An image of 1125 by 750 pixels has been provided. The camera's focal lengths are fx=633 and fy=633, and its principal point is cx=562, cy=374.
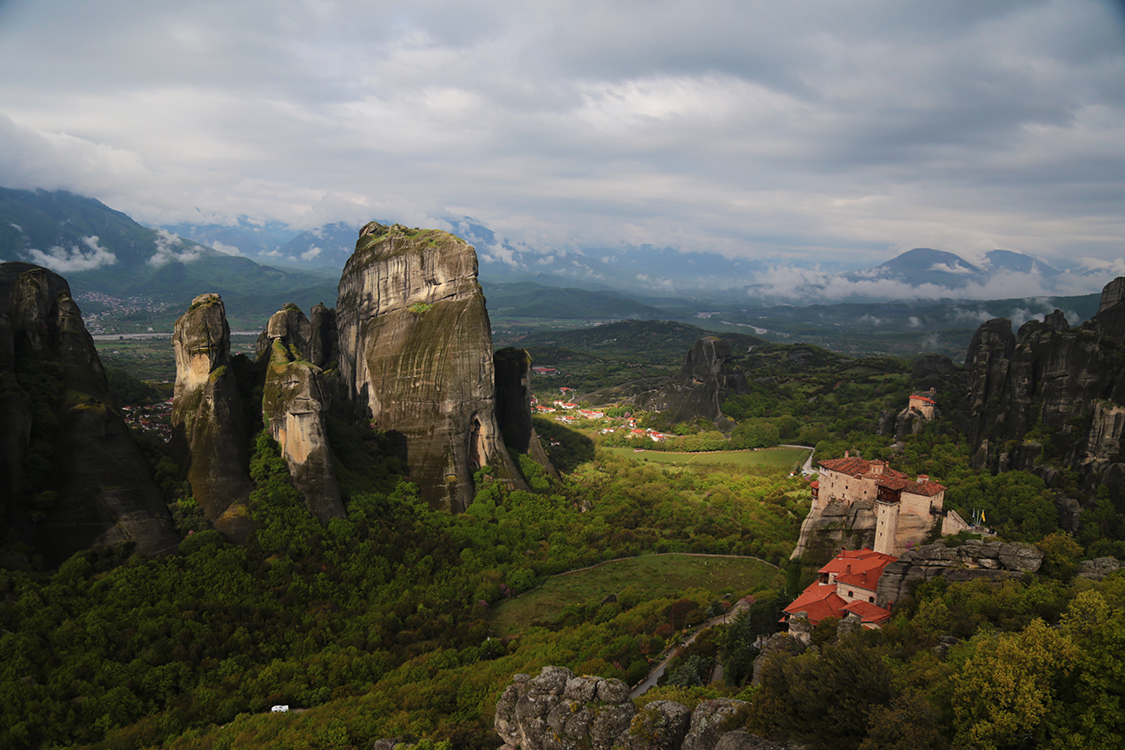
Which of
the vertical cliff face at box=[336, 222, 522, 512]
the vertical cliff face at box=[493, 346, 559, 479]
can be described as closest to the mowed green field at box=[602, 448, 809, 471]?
the vertical cliff face at box=[493, 346, 559, 479]

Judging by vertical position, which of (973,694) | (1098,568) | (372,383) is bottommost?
(1098,568)

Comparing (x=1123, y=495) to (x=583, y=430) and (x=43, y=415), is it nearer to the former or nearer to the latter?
(x=583, y=430)

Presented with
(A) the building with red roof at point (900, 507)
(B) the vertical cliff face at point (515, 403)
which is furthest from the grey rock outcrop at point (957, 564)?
(B) the vertical cliff face at point (515, 403)

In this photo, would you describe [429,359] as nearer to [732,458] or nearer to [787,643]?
[787,643]

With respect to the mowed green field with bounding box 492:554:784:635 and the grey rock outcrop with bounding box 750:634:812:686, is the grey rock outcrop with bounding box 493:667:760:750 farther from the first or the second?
the mowed green field with bounding box 492:554:784:635

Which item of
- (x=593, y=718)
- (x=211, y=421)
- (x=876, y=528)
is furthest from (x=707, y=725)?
(x=211, y=421)

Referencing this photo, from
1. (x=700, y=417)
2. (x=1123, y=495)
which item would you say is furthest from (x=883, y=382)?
(x=1123, y=495)
